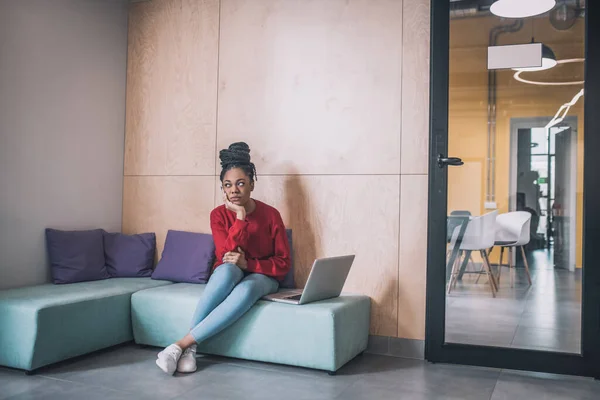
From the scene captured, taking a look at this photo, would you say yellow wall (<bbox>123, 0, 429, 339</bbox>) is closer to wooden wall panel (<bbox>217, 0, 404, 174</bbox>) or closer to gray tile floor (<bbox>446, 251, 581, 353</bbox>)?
wooden wall panel (<bbox>217, 0, 404, 174</bbox>)


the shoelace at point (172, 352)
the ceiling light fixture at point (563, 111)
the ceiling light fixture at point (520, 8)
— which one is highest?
the ceiling light fixture at point (520, 8)

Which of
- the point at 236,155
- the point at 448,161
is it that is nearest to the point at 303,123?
the point at 236,155

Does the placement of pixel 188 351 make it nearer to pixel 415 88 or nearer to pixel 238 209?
pixel 238 209

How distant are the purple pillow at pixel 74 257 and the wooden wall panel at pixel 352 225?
128 centimetres

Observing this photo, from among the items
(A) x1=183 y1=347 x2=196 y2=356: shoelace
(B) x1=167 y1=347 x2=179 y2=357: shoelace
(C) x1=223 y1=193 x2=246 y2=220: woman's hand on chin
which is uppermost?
(C) x1=223 y1=193 x2=246 y2=220: woman's hand on chin

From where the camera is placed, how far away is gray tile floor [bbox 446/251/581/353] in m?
3.54

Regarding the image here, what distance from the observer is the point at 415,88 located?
3895mm

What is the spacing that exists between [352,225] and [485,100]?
3.88 feet

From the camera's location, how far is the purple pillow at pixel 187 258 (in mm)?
4277

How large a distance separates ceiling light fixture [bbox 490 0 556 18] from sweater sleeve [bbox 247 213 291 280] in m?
1.92

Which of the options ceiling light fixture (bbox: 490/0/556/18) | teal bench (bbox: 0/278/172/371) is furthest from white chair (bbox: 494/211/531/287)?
teal bench (bbox: 0/278/172/371)

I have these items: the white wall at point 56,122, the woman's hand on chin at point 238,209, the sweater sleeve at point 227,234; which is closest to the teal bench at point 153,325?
the sweater sleeve at point 227,234

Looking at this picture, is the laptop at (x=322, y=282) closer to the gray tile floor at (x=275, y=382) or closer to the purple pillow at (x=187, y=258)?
the gray tile floor at (x=275, y=382)

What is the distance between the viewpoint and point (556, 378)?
3.43m
